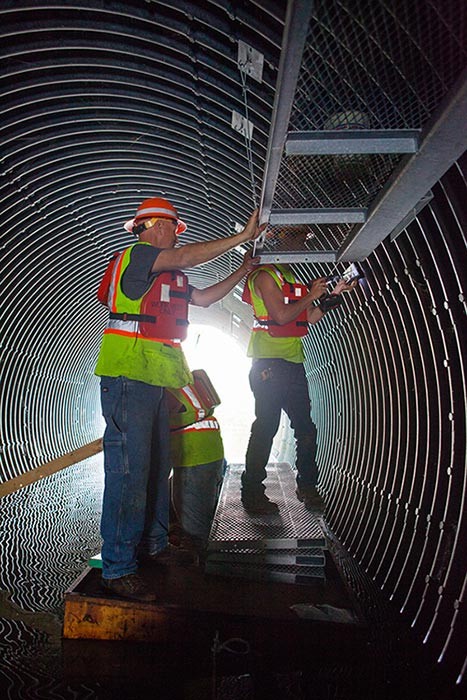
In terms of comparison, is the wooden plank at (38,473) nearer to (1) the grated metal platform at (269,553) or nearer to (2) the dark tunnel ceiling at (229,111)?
→ (2) the dark tunnel ceiling at (229,111)

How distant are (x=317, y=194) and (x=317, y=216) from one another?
6.1 inches

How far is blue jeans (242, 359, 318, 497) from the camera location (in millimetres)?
4548

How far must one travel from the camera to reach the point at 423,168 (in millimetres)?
2865

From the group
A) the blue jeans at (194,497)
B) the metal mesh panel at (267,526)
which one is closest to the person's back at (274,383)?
the metal mesh panel at (267,526)

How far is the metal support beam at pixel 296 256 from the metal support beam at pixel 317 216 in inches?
22.9

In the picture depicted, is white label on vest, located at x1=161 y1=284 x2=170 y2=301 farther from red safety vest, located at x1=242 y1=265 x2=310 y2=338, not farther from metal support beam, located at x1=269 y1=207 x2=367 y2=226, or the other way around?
red safety vest, located at x1=242 y1=265 x2=310 y2=338

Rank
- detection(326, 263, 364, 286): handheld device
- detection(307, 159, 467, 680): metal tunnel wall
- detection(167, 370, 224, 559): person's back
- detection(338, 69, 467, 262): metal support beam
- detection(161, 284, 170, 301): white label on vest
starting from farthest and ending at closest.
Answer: detection(326, 263, 364, 286): handheld device < detection(167, 370, 224, 559): person's back < detection(161, 284, 170, 301): white label on vest < detection(307, 159, 467, 680): metal tunnel wall < detection(338, 69, 467, 262): metal support beam

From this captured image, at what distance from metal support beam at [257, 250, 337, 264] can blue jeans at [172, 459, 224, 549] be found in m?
1.59

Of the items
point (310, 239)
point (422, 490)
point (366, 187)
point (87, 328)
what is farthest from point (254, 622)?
point (87, 328)

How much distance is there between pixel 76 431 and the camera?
12.2 meters

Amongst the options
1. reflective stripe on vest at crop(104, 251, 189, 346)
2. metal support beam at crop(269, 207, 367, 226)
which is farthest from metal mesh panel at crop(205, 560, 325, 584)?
metal support beam at crop(269, 207, 367, 226)

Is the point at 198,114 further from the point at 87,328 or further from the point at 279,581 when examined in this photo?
the point at 87,328

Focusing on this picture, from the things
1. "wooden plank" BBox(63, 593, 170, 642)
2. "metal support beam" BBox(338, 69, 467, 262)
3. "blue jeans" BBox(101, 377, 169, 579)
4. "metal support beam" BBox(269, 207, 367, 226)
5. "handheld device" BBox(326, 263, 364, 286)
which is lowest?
"wooden plank" BBox(63, 593, 170, 642)

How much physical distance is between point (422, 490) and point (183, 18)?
3526mm
